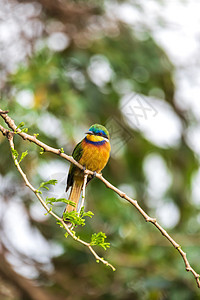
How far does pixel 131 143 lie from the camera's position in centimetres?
585

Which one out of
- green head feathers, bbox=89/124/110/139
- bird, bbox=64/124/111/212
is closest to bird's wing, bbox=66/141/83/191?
bird, bbox=64/124/111/212

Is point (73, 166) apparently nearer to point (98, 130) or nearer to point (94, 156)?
point (94, 156)

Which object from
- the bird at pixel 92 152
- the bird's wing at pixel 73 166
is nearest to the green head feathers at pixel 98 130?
the bird at pixel 92 152

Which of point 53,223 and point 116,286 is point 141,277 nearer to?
point 116,286

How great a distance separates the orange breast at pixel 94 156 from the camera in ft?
10.4

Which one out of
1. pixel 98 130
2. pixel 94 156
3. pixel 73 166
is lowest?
pixel 73 166

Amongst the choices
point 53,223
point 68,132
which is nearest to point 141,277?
point 53,223

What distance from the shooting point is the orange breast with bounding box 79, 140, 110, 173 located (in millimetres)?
3184

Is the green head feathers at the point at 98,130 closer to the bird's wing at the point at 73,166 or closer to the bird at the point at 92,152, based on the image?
the bird at the point at 92,152

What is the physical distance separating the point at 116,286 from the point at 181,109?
245 cm

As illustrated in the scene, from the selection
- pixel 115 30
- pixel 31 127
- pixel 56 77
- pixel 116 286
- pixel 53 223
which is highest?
pixel 115 30

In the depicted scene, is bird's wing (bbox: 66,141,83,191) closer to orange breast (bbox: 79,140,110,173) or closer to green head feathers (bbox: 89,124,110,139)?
orange breast (bbox: 79,140,110,173)

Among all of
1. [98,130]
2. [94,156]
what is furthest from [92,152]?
[98,130]

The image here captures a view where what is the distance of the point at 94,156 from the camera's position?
3180 mm
